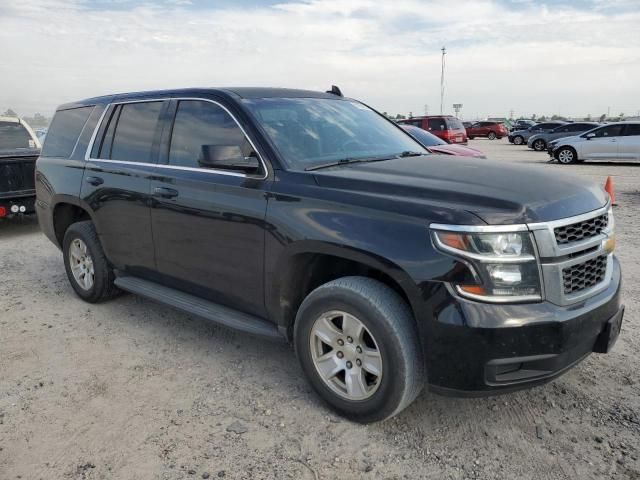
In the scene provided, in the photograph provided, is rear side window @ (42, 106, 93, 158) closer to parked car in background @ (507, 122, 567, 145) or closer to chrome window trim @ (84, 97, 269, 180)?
chrome window trim @ (84, 97, 269, 180)

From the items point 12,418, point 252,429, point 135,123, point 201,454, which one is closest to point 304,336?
point 252,429

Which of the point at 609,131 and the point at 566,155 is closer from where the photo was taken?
the point at 609,131

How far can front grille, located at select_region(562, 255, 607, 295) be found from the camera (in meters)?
2.73

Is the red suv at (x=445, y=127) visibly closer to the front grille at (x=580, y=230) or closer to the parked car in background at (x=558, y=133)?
the parked car in background at (x=558, y=133)

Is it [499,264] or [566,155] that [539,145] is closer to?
[566,155]

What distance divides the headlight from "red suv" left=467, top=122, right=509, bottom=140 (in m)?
42.3

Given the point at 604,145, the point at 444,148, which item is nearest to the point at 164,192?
the point at 444,148

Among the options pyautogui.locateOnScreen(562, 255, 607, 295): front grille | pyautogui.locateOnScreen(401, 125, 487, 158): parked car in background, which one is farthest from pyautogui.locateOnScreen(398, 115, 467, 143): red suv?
pyautogui.locateOnScreen(562, 255, 607, 295): front grille

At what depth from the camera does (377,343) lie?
2881 mm

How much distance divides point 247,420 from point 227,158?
→ 1555 mm

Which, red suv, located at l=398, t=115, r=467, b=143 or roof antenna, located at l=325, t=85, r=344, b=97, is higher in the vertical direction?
roof antenna, located at l=325, t=85, r=344, b=97

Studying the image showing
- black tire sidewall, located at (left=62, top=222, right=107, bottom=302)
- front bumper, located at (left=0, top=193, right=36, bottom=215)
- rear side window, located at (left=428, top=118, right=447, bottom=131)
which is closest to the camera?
black tire sidewall, located at (left=62, top=222, right=107, bottom=302)

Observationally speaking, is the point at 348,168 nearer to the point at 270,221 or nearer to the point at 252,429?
the point at 270,221

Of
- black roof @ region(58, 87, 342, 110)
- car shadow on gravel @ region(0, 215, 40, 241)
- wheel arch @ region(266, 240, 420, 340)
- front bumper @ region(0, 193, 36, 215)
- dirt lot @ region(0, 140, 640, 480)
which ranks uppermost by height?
black roof @ region(58, 87, 342, 110)
